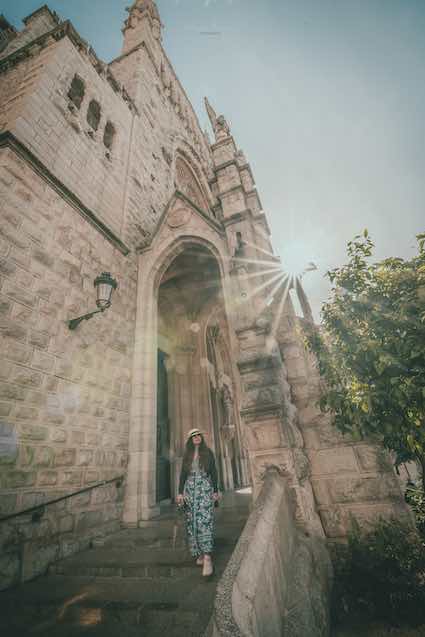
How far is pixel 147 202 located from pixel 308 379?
7077 millimetres

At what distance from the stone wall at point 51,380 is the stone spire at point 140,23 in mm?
13450

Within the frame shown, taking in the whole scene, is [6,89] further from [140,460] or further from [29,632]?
[29,632]

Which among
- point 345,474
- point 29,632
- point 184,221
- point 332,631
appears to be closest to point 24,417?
point 29,632

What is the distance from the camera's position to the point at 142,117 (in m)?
10.1

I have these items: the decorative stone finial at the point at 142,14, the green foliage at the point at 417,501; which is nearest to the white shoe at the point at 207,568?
the green foliage at the point at 417,501

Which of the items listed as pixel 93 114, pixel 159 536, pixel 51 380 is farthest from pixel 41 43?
pixel 159 536

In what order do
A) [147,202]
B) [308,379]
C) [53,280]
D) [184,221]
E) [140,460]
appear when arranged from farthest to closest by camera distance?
[147,202], [184,221], [140,460], [308,379], [53,280]

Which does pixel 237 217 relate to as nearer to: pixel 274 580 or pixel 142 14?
pixel 274 580

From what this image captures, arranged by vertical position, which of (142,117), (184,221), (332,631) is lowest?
(332,631)

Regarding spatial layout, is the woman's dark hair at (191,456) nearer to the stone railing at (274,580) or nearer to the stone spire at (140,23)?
the stone railing at (274,580)

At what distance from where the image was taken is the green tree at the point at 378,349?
2912 mm

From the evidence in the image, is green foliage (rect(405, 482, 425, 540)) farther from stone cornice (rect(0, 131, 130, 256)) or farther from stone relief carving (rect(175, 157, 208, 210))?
stone relief carving (rect(175, 157, 208, 210))

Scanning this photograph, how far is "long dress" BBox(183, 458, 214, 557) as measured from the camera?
2990 mm

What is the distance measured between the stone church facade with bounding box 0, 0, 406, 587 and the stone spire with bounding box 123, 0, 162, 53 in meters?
6.89
